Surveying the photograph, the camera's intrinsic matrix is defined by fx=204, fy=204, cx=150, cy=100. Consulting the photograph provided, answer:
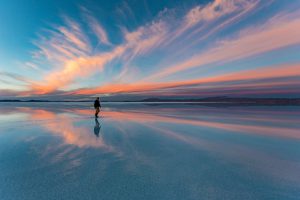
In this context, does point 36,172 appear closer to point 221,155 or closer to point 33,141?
point 33,141

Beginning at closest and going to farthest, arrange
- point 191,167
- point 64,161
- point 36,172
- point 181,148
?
1. point 36,172
2. point 191,167
3. point 64,161
4. point 181,148

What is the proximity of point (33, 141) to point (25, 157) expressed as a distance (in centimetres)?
223

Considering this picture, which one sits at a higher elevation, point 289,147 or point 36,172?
point 36,172

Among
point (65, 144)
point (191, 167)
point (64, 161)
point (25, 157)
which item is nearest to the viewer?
point (191, 167)

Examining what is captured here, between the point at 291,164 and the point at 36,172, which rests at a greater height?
the point at 36,172

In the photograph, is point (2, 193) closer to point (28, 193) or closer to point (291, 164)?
point (28, 193)

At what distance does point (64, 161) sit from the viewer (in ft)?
18.1

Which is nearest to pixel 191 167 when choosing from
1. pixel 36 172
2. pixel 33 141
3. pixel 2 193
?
pixel 36 172

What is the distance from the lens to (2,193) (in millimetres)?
3818

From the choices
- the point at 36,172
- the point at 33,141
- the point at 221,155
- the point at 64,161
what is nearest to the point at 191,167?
the point at 221,155

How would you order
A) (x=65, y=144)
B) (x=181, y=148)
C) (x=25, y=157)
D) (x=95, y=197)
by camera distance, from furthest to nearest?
(x=65, y=144), (x=181, y=148), (x=25, y=157), (x=95, y=197)

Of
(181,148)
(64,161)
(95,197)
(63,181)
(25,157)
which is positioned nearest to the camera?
(95,197)

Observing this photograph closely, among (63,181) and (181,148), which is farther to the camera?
(181,148)

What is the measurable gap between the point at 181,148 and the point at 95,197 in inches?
154
